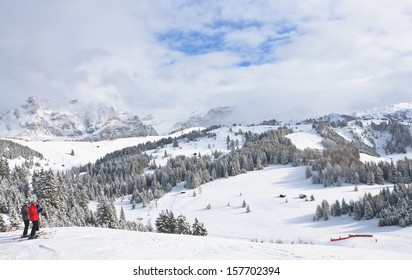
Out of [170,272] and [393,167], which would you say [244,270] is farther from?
[393,167]

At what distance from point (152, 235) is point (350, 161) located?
156850 mm

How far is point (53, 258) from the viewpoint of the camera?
24.7 meters

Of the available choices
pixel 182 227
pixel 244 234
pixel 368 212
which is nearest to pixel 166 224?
pixel 182 227

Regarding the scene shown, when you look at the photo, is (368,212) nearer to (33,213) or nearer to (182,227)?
(182,227)

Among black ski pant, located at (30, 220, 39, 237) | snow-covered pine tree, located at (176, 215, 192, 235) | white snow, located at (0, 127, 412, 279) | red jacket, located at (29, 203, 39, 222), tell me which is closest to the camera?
white snow, located at (0, 127, 412, 279)

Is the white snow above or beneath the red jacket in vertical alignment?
beneath

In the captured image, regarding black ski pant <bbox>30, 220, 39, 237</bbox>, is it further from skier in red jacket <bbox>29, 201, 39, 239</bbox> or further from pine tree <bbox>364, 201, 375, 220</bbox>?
pine tree <bbox>364, 201, 375, 220</bbox>

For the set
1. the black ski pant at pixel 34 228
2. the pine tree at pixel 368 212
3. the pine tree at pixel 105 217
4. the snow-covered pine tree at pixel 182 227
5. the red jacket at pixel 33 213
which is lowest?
the pine tree at pixel 368 212

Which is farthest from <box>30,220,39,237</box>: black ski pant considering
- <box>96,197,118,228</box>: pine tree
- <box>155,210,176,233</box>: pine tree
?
<box>96,197,118,228</box>: pine tree

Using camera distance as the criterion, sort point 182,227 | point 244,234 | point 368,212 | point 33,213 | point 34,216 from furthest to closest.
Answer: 1. point 368,212
2. point 244,234
3. point 182,227
4. point 34,216
5. point 33,213

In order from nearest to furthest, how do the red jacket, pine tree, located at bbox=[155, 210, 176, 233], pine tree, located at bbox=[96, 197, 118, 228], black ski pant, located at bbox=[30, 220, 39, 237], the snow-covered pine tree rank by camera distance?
1. the red jacket
2. black ski pant, located at bbox=[30, 220, 39, 237]
3. the snow-covered pine tree
4. pine tree, located at bbox=[155, 210, 176, 233]
5. pine tree, located at bbox=[96, 197, 118, 228]

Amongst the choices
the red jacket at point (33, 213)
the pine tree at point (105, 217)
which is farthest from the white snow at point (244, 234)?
the pine tree at point (105, 217)

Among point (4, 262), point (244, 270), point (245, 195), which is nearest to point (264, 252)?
point (244, 270)

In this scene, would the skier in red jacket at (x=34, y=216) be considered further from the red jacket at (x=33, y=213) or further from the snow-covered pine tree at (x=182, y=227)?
the snow-covered pine tree at (x=182, y=227)
